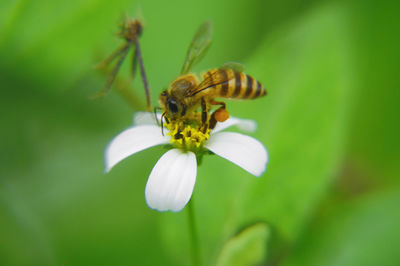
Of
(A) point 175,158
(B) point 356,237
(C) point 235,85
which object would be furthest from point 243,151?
(B) point 356,237

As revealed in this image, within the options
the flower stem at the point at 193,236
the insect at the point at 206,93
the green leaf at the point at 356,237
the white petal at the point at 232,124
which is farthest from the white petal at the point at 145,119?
the green leaf at the point at 356,237

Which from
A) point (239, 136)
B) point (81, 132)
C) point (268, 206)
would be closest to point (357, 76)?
point (268, 206)

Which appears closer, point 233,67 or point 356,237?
point 233,67

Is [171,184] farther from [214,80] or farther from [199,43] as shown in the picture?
[199,43]

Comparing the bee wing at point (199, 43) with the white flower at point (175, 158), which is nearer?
the white flower at point (175, 158)

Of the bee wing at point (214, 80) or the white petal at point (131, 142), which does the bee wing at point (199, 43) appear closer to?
the bee wing at point (214, 80)

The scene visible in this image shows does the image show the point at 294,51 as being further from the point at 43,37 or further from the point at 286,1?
the point at 43,37

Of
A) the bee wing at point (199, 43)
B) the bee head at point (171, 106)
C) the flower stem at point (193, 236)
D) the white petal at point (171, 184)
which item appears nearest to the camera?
the white petal at point (171, 184)
